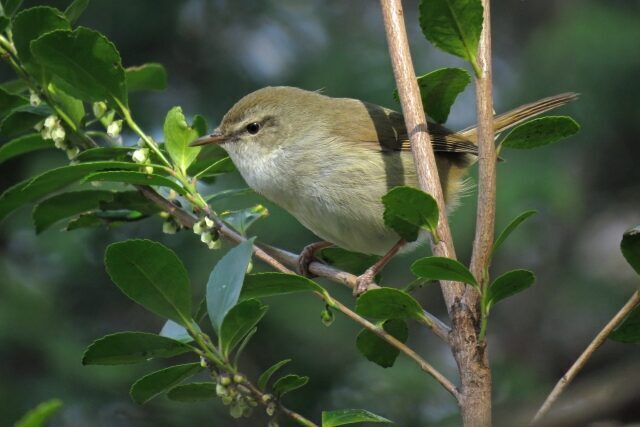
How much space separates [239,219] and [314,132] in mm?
1198

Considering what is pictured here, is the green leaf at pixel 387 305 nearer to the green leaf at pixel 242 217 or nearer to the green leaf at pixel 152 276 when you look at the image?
the green leaf at pixel 152 276

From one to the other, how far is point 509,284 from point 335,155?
66.8 inches

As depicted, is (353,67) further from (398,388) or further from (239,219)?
(239,219)

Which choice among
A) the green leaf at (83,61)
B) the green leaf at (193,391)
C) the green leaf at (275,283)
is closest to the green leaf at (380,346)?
the green leaf at (275,283)

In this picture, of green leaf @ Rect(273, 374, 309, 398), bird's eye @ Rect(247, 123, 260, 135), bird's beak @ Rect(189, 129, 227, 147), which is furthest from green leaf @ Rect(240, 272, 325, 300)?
bird's eye @ Rect(247, 123, 260, 135)

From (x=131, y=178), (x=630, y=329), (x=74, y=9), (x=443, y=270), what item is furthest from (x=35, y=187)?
(x=630, y=329)

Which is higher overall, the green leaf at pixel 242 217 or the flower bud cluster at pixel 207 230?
the green leaf at pixel 242 217

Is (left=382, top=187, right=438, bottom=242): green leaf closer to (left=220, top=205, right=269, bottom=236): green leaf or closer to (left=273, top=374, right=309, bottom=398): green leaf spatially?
(left=273, top=374, right=309, bottom=398): green leaf

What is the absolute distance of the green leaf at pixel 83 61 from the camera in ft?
6.03

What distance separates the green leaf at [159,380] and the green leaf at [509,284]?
53cm

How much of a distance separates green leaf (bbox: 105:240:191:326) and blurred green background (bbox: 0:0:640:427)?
2174mm

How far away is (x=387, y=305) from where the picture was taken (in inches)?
62.8

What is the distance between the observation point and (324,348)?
4.67 m

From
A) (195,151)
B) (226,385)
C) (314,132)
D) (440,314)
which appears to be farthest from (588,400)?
(440,314)
